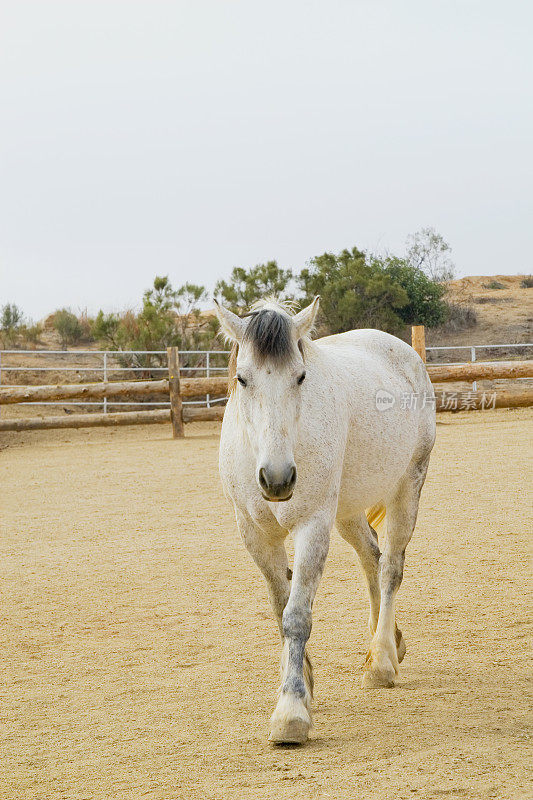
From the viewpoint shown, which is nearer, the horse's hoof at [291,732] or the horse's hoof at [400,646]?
the horse's hoof at [291,732]

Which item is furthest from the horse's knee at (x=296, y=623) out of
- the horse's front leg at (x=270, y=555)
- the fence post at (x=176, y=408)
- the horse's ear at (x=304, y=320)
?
the fence post at (x=176, y=408)

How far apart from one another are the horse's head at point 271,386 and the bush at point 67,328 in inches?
837

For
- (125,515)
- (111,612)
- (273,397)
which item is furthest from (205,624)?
(125,515)

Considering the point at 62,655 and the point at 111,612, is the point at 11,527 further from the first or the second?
the point at 62,655

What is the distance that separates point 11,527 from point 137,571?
221 cm

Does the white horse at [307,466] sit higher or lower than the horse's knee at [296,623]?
higher

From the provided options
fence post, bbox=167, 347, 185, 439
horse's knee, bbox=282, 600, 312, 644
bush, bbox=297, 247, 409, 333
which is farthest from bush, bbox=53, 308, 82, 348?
horse's knee, bbox=282, 600, 312, 644

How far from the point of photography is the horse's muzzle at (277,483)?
2.93m

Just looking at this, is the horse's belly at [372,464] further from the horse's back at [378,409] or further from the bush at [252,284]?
the bush at [252,284]

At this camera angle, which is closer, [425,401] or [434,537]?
[425,401]

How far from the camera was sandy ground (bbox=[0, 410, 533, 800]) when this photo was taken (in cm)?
272

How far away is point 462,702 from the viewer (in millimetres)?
3406

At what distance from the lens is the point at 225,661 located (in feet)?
→ 13.7

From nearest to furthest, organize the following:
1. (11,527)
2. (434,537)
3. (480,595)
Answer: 1. (480,595)
2. (434,537)
3. (11,527)
